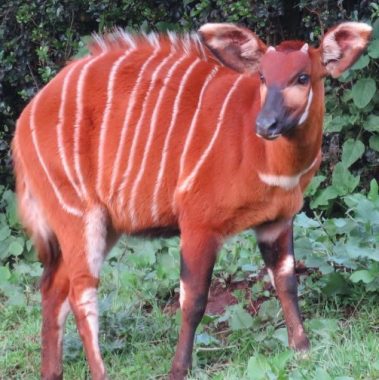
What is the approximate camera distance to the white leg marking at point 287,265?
5.44 metres

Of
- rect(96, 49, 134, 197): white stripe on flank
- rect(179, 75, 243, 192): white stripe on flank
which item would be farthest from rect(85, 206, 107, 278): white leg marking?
rect(179, 75, 243, 192): white stripe on flank

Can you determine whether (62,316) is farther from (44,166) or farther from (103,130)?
(103,130)

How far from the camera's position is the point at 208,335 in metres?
5.63

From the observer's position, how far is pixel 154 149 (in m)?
5.38

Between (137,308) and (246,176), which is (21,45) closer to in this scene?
(137,308)

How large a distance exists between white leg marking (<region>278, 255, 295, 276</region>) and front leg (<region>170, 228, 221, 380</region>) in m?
0.51

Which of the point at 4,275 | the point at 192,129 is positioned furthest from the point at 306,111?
the point at 4,275

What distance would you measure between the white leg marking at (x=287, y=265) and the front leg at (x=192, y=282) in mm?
508

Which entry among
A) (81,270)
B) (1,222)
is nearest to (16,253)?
(1,222)

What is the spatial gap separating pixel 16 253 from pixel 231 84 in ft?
9.70

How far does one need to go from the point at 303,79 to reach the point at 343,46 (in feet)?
1.08

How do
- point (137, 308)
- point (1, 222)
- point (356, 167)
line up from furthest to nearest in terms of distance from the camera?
point (1, 222) < point (356, 167) < point (137, 308)

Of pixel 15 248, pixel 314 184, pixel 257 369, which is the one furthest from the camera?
pixel 15 248

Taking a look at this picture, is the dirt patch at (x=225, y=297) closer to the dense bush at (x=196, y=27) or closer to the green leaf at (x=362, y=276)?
the green leaf at (x=362, y=276)
